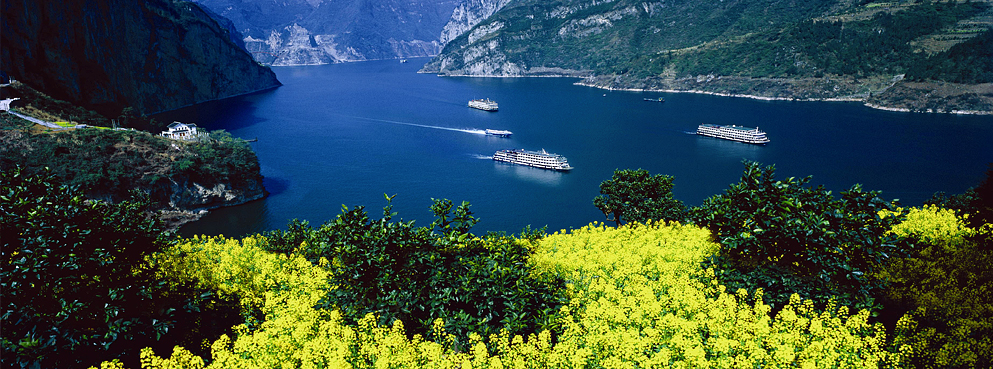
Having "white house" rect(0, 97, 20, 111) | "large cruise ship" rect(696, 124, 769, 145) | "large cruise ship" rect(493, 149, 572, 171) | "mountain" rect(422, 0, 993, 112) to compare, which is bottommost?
"large cruise ship" rect(493, 149, 572, 171)

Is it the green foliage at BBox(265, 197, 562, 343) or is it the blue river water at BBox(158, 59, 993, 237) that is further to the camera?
the blue river water at BBox(158, 59, 993, 237)

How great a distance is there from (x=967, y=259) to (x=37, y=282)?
110ft

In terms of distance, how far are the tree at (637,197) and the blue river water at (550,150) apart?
11.7 metres

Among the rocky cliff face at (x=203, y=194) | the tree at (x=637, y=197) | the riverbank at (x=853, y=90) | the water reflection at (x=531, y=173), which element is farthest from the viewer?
the riverbank at (x=853, y=90)

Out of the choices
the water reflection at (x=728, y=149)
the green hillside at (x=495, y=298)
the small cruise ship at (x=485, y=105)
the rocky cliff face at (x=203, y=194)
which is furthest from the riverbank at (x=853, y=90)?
the rocky cliff face at (x=203, y=194)

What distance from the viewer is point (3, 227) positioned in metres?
17.0

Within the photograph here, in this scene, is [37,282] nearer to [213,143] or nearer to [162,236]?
[162,236]

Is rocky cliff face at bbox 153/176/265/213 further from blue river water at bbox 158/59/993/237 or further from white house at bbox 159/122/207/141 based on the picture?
white house at bbox 159/122/207/141

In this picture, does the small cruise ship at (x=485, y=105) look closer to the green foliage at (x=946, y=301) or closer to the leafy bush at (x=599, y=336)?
the leafy bush at (x=599, y=336)

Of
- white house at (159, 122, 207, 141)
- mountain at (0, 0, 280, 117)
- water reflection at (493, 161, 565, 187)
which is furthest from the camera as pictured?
mountain at (0, 0, 280, 117)

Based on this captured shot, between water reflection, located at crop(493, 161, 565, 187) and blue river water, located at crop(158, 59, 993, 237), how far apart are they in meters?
0.19

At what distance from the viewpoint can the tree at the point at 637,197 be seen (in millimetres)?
47438

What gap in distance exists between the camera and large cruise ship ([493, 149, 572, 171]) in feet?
281

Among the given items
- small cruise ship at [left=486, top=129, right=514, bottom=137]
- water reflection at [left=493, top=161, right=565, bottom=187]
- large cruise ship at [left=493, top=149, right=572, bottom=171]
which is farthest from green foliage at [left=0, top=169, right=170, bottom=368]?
small cruise ship at [left=486, top=129, right=514, bottom=137]
